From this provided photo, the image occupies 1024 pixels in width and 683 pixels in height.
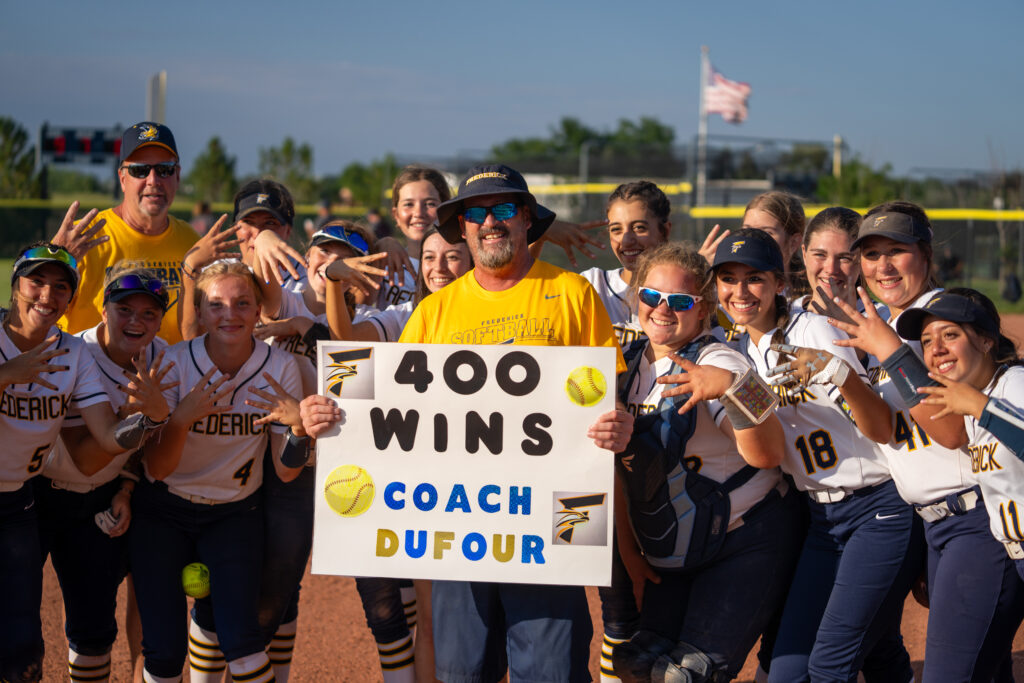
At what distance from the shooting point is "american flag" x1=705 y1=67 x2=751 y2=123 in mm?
34219

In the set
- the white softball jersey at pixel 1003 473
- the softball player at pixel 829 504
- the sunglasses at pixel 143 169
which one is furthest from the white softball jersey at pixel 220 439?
the white softball jersey at pixel 1003 473

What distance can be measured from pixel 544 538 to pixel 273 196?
Answer: 274 cm

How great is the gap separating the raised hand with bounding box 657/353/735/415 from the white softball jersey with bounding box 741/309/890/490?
0.55 metres

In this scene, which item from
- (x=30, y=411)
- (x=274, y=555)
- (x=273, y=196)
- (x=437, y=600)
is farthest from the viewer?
(x=273, y=196)

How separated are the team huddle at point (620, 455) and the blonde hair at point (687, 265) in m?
0.01

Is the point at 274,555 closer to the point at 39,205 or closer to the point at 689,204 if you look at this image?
Answer: the point at 689,204

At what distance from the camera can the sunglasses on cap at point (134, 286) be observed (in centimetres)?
417

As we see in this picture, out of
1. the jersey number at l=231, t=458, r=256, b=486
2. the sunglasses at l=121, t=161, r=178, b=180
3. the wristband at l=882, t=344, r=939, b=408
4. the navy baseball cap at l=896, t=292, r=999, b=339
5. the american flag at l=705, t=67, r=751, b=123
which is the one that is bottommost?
the jersey number at l=231, t=458, r=256, b=486

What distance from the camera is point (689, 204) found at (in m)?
27.8

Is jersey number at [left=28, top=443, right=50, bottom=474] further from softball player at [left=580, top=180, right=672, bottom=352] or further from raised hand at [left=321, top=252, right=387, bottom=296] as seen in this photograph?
softball player at [left=580, top=180, right=672, bottom=352]

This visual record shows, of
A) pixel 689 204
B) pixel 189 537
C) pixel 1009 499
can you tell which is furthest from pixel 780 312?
pixel 689 204

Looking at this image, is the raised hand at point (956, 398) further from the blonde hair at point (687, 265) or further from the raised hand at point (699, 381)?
the blonde hair at point (687, 265)

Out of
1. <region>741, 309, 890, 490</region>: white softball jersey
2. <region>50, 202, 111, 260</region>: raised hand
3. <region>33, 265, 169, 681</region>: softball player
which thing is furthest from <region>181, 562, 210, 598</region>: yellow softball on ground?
<region>741, 309, 890, 490</region>: white softball jersey

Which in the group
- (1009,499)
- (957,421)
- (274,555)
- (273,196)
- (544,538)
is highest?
(273,196)
